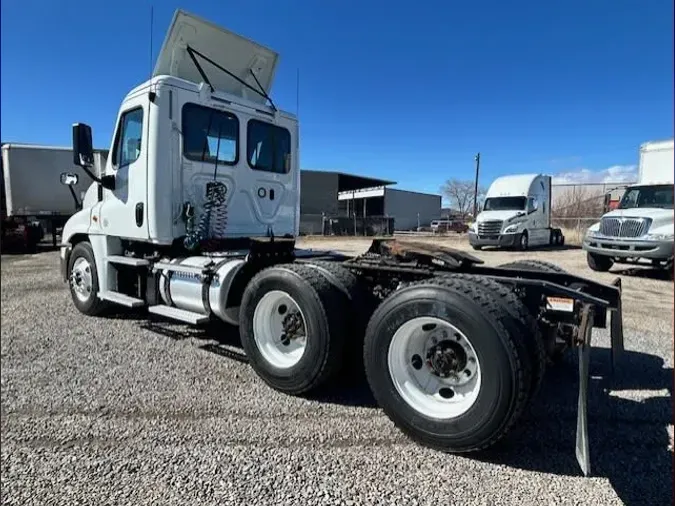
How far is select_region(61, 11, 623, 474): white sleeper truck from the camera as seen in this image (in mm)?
2771

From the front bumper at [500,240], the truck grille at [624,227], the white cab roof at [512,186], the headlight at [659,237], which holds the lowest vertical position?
the front bumper at [500,240]

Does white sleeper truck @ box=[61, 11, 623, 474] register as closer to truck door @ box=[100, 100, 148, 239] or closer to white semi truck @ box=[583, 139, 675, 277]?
truck door @ box=[100, 100, 148, 239]

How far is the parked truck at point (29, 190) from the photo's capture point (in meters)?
17.6

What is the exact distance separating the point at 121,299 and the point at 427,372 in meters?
4.16

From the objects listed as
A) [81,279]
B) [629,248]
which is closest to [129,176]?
[81,279]

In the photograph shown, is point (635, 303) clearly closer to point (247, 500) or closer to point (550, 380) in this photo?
point (550, 380)

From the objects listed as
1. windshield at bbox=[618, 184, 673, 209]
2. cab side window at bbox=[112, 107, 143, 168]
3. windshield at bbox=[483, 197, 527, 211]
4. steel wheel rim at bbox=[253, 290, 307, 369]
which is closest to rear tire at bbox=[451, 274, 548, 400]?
steel wheel rim at bbox=[253, 290, 307, 369]

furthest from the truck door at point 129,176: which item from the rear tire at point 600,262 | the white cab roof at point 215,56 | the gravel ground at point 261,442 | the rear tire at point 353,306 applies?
the rear tire at point 600,262

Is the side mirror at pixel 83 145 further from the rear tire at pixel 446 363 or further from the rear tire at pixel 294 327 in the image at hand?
the rear tire at pixel 446 363

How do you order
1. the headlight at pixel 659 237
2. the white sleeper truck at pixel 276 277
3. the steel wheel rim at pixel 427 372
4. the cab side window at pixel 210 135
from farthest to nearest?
the headlight at pixel 659 237
the cab side window at pixel 210 135
the steel wheel rim at pixel 427 372
the white sleeper truck at pixel 276 277

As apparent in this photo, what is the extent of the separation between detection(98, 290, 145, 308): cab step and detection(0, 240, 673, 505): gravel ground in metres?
0.74

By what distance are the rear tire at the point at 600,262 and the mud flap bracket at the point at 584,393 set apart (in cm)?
1142

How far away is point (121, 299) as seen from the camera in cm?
564

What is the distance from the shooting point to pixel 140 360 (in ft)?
15.0
